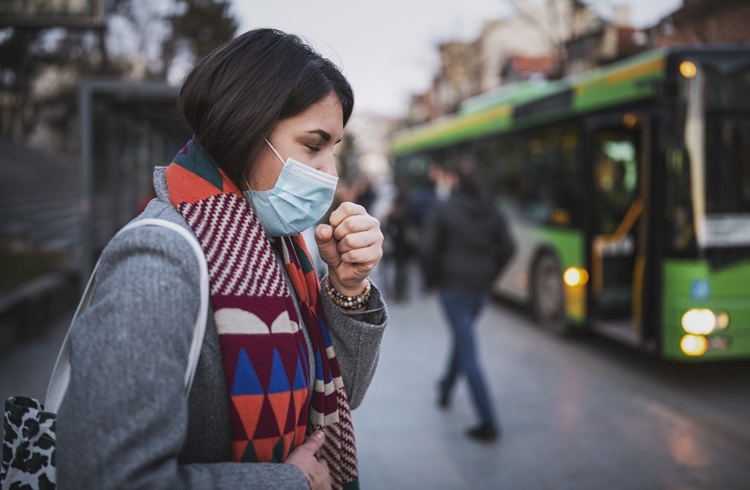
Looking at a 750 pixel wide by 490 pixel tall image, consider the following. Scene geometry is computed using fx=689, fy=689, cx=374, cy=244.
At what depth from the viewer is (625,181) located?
8492mm

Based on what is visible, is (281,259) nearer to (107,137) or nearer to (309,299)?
(309,299)

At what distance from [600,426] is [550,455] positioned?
85cm

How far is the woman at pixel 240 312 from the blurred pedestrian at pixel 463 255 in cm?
386

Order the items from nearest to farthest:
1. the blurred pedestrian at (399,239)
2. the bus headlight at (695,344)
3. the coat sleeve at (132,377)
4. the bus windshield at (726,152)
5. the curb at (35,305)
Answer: the coat sleeve at (132,377) < the bus headlight at (695,344) < the bus windshield at (726,152) < the curb at (35,305) < the blurred pedestrian at (399,239)

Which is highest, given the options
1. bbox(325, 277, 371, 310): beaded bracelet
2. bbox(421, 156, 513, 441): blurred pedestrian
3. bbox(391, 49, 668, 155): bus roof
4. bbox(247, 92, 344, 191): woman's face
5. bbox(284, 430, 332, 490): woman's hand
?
bbox(391, 49, 668, 155): bus roof

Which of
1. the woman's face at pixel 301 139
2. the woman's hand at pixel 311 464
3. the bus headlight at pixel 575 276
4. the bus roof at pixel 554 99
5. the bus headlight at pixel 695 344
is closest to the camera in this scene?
the woman's hand at pixel 311 464

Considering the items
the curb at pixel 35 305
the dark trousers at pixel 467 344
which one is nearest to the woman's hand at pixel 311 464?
the dark trousers at pixel 467 344

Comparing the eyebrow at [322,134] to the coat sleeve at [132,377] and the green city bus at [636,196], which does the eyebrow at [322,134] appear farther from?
the green city bus at [636,196]

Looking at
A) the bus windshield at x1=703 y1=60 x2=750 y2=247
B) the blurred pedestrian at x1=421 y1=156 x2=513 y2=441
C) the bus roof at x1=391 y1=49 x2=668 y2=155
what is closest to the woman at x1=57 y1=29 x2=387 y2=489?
the blurred pedestrian at x1=421 y1=156 x2=513 y2=441

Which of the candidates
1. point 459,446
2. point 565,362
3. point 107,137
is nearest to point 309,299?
point 459,446

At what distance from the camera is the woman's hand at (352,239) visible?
63.2 inches

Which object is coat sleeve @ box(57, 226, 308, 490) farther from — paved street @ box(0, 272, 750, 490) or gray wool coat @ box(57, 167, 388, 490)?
paved street @ box(0, 272, 750, 490)

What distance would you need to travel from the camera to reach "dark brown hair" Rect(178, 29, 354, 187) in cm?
147

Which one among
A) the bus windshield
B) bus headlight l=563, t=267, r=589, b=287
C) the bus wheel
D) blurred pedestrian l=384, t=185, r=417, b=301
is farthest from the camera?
blurred pedestrian l=384, t=185, r=417, b=301
